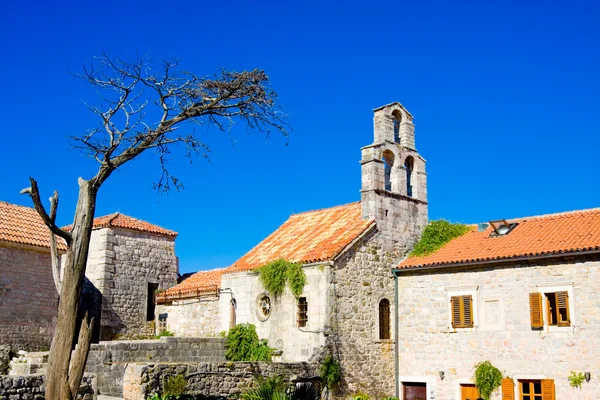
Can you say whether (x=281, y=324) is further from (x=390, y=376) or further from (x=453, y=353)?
(x=453, y=353)

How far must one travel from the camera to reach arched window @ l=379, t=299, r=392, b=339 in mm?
22703

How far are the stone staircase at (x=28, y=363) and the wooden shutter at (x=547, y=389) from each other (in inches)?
576

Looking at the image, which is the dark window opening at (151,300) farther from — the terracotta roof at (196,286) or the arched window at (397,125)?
the arched window at (397,125)

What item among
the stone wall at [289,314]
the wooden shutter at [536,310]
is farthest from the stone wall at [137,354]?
the wooden shutter at [536,310]

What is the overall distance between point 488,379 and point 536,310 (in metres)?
2.57

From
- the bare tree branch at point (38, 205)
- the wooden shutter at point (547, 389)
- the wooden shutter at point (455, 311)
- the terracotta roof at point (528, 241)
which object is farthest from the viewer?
the wooden shutter at point (455, 311)

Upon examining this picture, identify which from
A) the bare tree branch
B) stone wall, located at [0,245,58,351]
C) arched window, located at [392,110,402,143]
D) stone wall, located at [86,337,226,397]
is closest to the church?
arched window, located at [392,110,402,143]

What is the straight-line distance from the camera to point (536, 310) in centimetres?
1931

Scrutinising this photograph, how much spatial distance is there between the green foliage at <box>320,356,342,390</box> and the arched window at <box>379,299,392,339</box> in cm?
244

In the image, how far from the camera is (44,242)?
2327 centimetres

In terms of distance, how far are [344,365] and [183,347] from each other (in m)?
5.29

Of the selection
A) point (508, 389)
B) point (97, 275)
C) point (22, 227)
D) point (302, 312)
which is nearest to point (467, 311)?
point (508, 389)

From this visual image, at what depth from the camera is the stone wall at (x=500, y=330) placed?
18.4 meters

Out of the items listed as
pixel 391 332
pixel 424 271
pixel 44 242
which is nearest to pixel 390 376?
pixel 391 332
